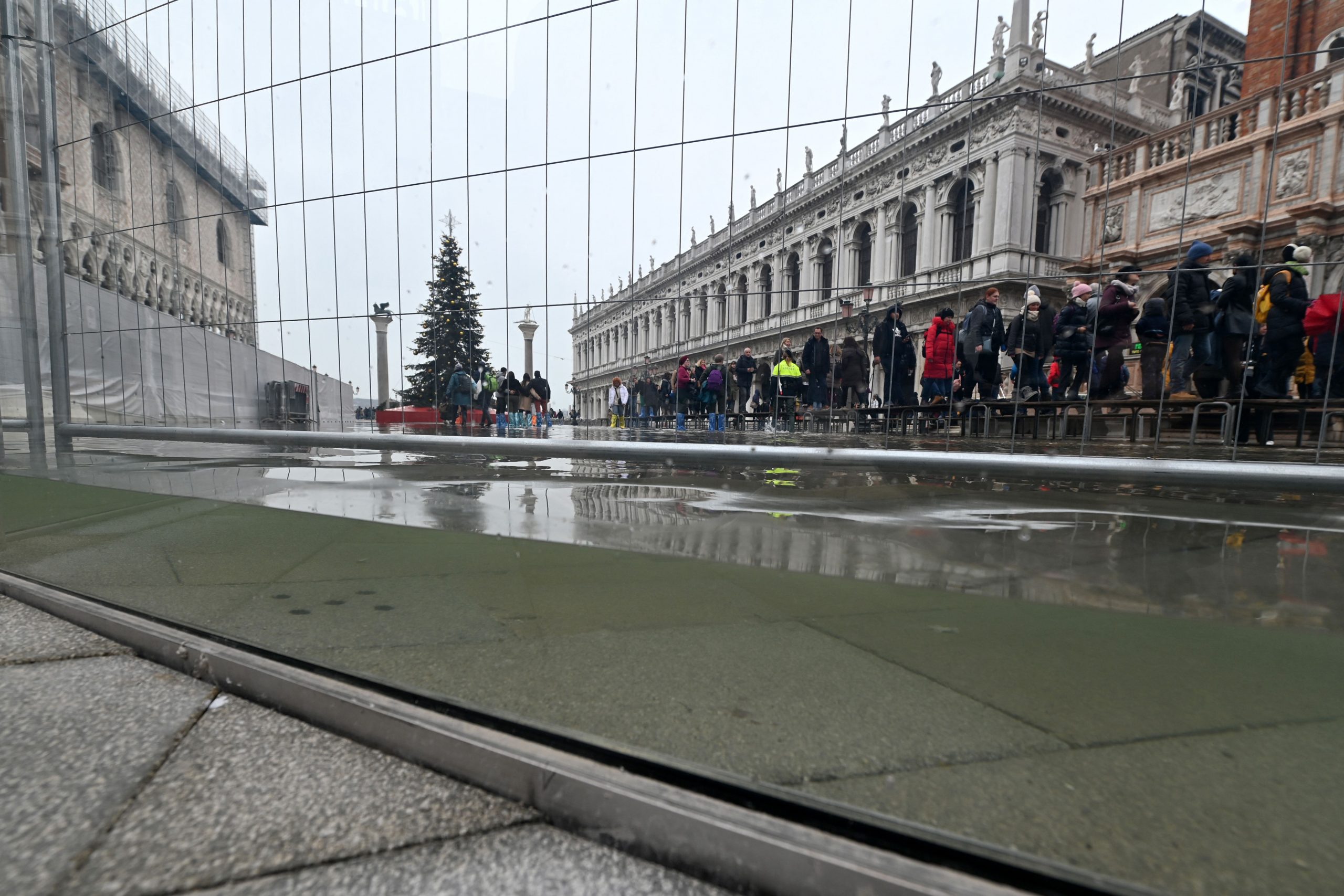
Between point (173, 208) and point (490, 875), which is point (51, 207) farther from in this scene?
point (490, 875)

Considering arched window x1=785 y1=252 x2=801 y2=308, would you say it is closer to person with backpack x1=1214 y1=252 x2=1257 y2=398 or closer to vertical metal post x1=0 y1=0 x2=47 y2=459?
person with backpack x1=1214 y1=252 x2=1257 y2=398

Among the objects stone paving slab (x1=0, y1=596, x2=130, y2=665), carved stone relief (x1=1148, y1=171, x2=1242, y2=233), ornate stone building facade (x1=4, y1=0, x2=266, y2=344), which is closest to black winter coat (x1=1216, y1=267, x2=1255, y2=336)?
carved stone relief (x1=1148, y1=171, x2=1242, y2=233)

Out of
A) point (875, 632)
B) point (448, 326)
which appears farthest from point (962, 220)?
point (448, 326)

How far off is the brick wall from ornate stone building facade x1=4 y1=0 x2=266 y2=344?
610 centimetres

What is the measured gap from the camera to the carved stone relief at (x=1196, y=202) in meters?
3.18

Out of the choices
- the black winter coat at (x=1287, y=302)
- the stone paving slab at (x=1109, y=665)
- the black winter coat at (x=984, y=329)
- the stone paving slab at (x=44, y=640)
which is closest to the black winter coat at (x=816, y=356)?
the black winter coat at (x=984, y=329)

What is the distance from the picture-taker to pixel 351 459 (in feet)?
21.6

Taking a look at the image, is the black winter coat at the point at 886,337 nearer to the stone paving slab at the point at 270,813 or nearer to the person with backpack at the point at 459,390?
the person with backpack at the point at 459,390

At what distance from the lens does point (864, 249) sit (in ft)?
16.3

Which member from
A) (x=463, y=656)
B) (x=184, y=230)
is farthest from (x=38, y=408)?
(x=463, y=656)

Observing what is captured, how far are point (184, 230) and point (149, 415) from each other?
1662 mm

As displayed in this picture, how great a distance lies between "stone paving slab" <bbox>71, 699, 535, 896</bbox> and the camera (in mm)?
855

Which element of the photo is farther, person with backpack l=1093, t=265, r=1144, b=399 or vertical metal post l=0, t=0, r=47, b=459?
vertical metal post l=0, t=0, r=47, b=459

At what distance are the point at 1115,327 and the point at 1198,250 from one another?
3.35 ft
